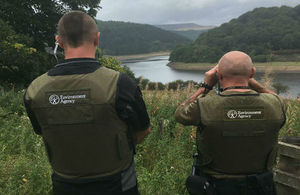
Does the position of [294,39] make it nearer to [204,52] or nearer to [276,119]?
[204,52]

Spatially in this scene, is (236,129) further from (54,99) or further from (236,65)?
(54,99)

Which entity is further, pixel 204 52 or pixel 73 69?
pixel 204 52

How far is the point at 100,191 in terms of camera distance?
1.95 metres

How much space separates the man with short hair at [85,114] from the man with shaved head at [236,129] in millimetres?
610

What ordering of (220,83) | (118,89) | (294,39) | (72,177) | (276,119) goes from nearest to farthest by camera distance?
(118,89) < (72,177) < (276,119) < (220,83) < (294,39)

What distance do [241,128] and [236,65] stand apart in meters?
0.54

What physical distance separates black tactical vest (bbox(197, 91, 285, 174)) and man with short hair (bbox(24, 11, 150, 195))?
2.06ft

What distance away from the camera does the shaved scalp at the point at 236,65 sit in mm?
2180

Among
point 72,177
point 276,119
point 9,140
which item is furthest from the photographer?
point 9,140

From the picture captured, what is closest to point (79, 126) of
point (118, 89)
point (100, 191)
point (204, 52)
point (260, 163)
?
point (118, 89)

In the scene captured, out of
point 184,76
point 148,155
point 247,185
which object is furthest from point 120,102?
point 184,76

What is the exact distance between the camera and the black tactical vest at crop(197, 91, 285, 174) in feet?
7.04

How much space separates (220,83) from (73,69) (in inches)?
51.5

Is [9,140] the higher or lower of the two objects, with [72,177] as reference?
lower
